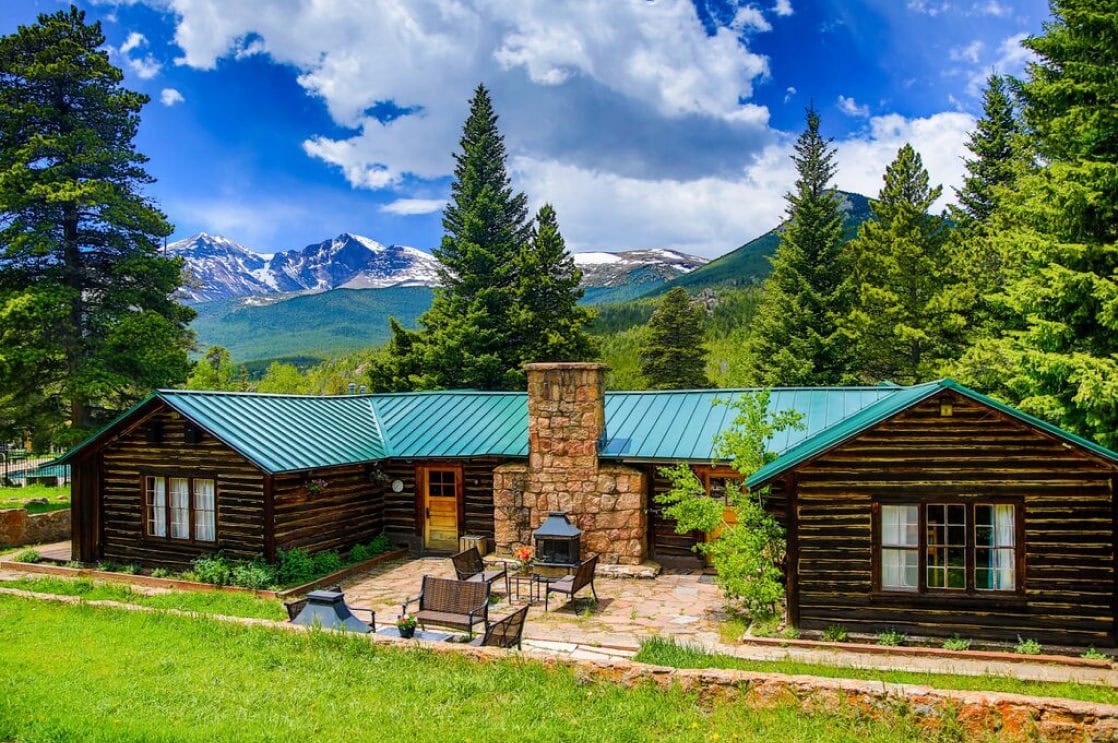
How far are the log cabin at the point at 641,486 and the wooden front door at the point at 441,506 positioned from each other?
0.17ft

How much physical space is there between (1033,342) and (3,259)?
3110 centimetres

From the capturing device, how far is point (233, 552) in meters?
15.2

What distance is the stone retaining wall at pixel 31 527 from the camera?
1930cm

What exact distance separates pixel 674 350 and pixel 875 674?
43.5m

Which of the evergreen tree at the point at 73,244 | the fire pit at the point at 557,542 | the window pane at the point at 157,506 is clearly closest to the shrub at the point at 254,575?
the window pane at the point at 157,506

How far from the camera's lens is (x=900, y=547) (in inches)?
434

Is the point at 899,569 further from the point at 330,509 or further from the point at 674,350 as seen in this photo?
the point at 674,350

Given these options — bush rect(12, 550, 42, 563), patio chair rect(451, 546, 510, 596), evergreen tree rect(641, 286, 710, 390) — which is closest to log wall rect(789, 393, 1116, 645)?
patio chair rect(451, 546, 510, 596)

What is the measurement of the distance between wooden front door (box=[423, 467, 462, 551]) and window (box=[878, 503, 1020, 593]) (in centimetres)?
1041

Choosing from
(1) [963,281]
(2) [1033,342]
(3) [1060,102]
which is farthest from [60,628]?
(1) [963,281]

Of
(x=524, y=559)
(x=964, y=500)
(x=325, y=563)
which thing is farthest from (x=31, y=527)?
(x=964, y=500)

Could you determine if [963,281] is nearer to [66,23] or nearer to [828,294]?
[828,294]

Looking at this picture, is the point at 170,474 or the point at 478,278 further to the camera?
the point at 478,278

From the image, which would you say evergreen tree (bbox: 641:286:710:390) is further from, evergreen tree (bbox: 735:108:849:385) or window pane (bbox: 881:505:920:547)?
window pane (bbox: 881:505:920:547)
